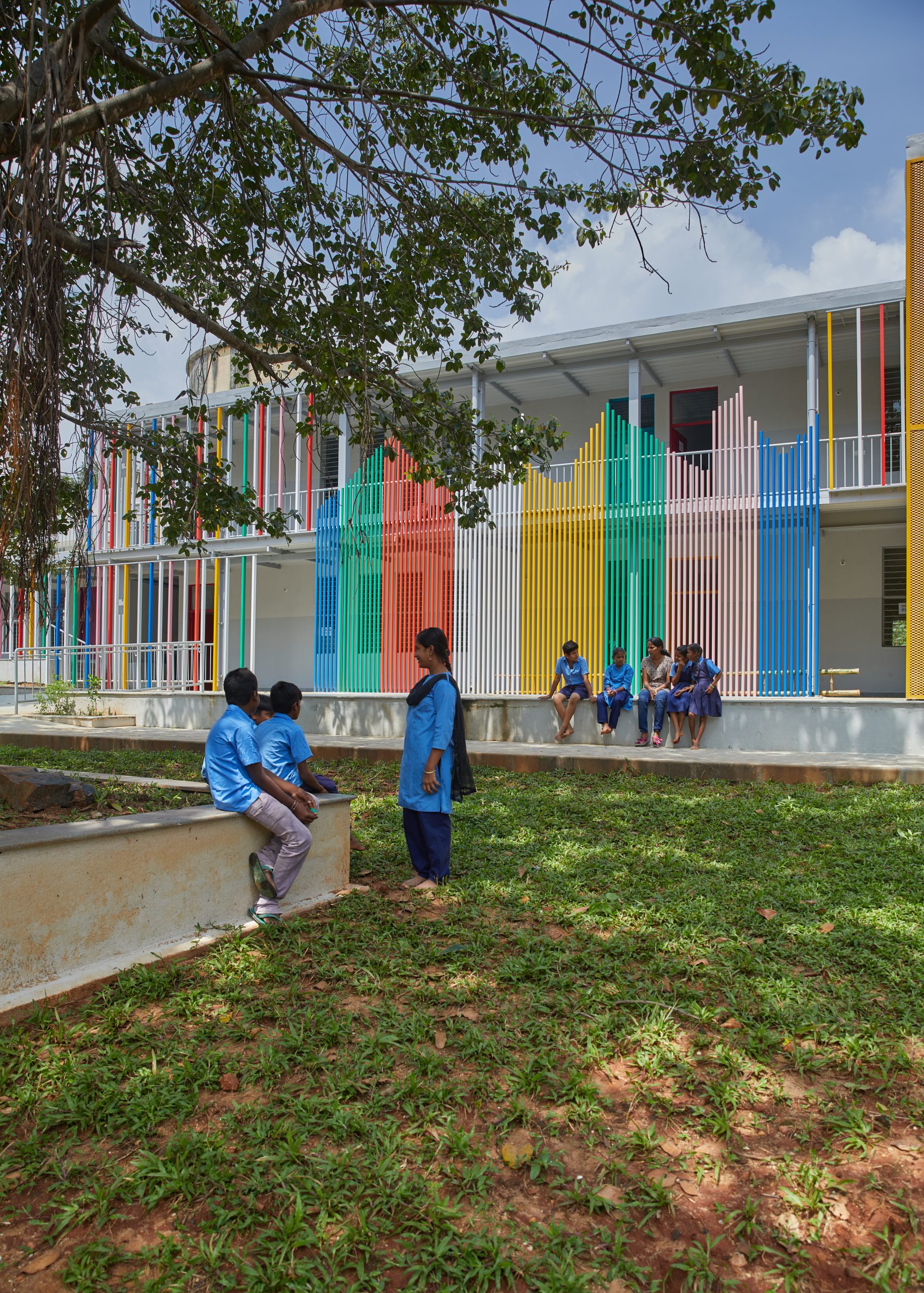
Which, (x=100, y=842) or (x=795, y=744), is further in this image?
(x=795, y=744)

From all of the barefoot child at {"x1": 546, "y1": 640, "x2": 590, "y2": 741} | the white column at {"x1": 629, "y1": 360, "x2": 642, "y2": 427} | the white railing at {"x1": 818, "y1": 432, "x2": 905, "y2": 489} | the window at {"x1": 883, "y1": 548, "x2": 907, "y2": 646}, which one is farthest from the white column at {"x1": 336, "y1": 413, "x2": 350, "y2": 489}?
the window at {"x1": 883, "y1": 548, "x2": 907, "y2": 646}

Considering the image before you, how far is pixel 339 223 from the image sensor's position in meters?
7.31

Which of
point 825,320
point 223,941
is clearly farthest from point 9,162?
point 825,320

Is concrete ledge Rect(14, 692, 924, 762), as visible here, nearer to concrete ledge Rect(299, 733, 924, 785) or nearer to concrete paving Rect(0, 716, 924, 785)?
concrete paving Rect(0, 716, 924, 785)

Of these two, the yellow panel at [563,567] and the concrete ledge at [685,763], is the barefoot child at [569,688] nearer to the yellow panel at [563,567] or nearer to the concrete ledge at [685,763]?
the concrete ledge at [685,763]

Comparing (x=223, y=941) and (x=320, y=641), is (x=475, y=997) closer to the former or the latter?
(x=223, y=941)

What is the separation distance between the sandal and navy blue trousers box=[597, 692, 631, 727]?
8285 millimetres

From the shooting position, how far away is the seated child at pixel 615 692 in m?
12.3

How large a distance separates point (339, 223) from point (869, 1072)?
686 centimetres

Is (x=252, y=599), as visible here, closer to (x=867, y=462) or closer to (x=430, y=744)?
(x=867, y=462)

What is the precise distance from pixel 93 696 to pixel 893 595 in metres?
14.3

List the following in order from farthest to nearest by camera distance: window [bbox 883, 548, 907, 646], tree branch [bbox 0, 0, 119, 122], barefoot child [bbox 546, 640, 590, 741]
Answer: window [bbox 883, 548, 907, 646] → barefoot child [bbox 546, 640, 590, 741] → tree branch [bbox 0, 0, 119, 122]

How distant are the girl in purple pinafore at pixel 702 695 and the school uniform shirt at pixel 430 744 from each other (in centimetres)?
711

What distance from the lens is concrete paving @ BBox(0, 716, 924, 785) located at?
9.17 m
